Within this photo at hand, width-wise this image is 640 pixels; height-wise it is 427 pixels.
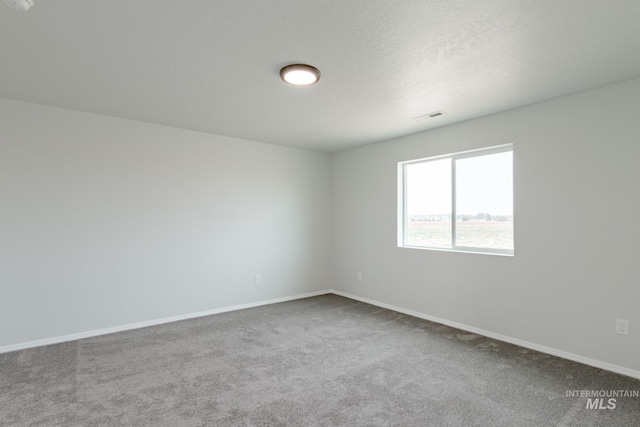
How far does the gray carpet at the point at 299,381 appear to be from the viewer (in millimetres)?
2070

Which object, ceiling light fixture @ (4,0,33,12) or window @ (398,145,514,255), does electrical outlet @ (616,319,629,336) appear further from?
ceiling light fixture @ (4,0,33,12)

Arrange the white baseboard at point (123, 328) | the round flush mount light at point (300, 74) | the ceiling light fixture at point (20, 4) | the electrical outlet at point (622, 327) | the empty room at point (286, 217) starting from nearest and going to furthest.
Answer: the ceiling light fixture at point (20, 4) → the empty room at point (286, 217) → the round flush mount light at point (300, 74) → the electrical outlet at point (622, 327) → the white baseboard at point (123, 328)

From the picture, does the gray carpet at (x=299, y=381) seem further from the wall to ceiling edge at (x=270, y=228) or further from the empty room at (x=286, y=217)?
the wall to ceiling edge at (x=270, y=228)

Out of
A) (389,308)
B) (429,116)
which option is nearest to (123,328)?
(389,308)

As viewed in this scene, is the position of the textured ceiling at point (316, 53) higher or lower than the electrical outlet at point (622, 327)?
higher

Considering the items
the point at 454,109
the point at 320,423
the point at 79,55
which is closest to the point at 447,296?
the point at 454,109

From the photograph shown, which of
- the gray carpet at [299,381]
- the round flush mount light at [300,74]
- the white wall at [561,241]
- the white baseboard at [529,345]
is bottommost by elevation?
the gray carpet at [299,381]

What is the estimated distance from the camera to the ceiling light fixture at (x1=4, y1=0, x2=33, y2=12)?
5.63ft

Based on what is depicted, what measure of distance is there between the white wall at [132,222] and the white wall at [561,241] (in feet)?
7.42

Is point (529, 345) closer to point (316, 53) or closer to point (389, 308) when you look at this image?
point (389, 308)

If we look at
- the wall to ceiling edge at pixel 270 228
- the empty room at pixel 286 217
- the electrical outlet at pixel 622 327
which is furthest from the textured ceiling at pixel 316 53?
the electrical outlet at pixel 622 327

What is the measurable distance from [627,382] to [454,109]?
107 inches

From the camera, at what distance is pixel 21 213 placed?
3230 mm

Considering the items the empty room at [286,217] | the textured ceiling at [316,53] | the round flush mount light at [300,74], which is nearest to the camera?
the textured ceiling at [316,53]
